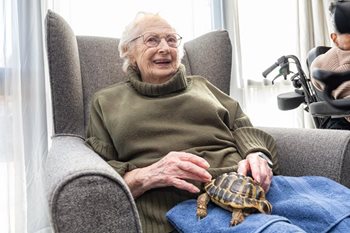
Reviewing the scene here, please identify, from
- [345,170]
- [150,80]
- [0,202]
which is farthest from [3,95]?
[345,170]

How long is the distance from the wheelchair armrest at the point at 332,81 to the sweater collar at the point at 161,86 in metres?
0.43

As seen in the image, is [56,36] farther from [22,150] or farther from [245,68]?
[245,68]

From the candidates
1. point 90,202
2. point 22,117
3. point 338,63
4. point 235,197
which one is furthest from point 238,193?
point 22,117

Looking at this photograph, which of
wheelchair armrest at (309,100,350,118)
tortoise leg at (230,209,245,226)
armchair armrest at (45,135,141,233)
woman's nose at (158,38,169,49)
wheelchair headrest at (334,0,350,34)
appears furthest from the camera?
woman's nose at (158,38,169,49)

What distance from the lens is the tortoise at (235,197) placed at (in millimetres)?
680

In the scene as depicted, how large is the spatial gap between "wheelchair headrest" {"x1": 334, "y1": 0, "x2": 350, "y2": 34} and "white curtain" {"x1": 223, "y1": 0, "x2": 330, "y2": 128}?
126 centimetres

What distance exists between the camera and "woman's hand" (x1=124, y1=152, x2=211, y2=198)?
30.3 inches

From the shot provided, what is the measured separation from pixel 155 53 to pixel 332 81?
0.58 metres

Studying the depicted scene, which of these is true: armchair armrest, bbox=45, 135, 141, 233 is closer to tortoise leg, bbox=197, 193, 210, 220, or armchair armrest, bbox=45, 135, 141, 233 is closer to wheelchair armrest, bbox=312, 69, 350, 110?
tortoise leg, bbox=197, 193, 210, 220

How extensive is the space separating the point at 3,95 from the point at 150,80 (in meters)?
0.65

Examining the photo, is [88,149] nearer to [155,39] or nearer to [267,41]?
[155,39]

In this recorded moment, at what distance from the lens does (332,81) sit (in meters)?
0.82

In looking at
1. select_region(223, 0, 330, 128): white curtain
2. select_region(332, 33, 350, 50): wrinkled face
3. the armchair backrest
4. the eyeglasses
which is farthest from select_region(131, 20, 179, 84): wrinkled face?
select_region(223, 0, 330, 128): white curtain

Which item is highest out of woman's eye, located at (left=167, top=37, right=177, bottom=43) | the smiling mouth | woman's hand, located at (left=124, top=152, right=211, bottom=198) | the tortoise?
woman's eye, located at (left=167, top=37, right=177, bottom=43)
